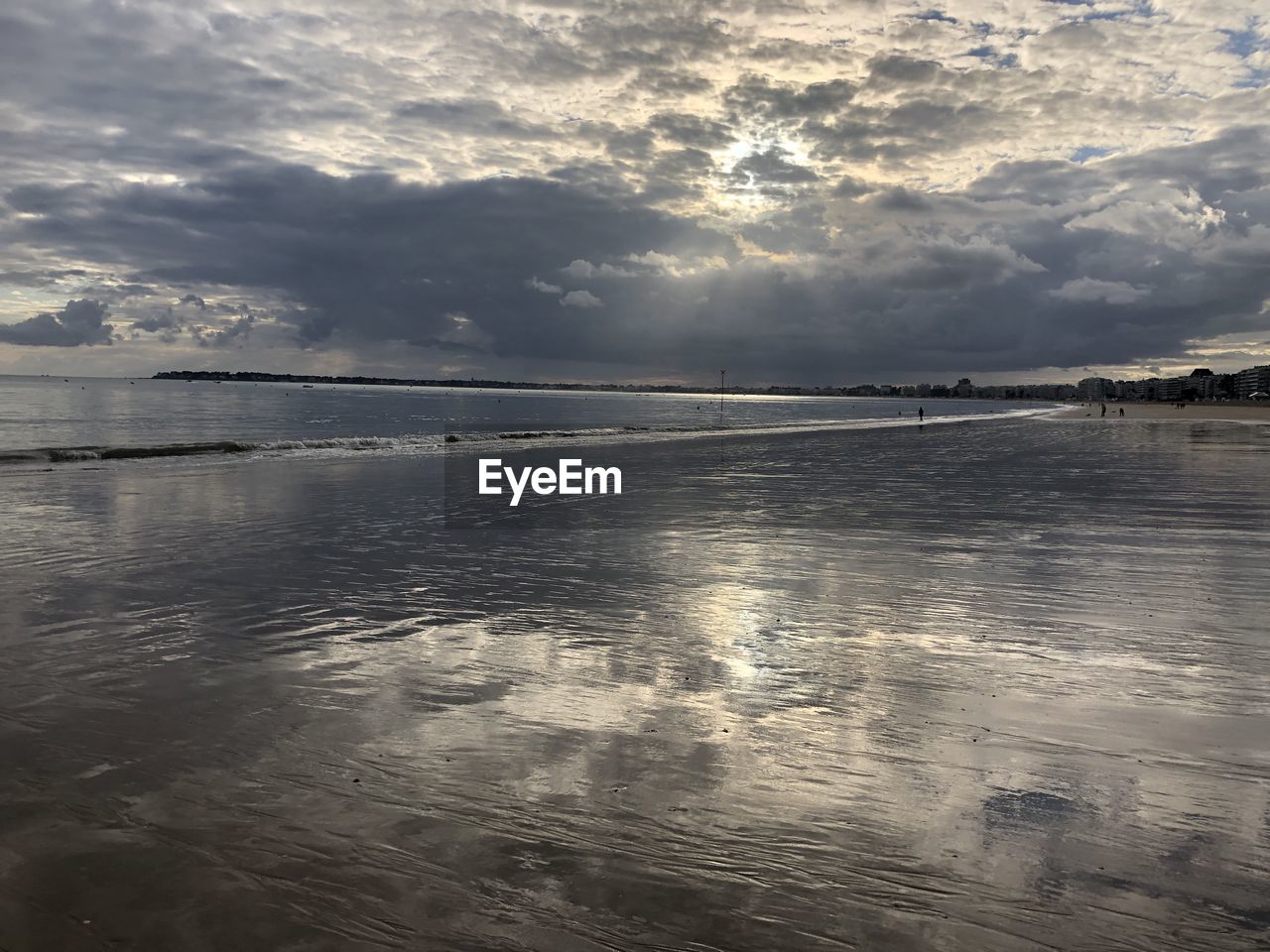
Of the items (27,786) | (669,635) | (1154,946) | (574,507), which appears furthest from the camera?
(574,507)

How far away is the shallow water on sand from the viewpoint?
4.54 meters

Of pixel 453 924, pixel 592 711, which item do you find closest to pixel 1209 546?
pixel 592 711

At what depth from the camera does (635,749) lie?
663 centimetres

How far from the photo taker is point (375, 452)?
158 feet

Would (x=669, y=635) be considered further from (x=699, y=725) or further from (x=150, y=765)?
(x=150, y=765)

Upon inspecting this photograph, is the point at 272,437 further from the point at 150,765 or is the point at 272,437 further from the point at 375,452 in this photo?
the point at 150,765

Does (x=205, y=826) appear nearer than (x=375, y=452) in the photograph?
Yes

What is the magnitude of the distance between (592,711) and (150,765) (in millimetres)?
3565

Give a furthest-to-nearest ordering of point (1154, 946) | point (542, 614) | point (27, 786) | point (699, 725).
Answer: point (542, 614)
point (699, 725)
point (27, 786)
point (1154, 946)

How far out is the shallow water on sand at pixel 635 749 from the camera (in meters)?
4.54

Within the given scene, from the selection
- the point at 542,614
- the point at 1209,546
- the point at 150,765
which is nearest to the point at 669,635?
the point at 542,614

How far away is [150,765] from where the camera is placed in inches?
250

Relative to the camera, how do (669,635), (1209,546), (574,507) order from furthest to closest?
(574,507)
(1209,546)
(669,635)

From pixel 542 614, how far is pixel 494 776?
508 cm
